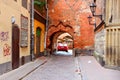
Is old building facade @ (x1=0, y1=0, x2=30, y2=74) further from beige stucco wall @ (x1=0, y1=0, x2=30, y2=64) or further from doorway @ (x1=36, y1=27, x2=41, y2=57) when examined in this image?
doorway @ (x1=36, y1=27, x2=41, y2=57)

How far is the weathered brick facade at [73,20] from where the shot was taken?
30172 millimetres

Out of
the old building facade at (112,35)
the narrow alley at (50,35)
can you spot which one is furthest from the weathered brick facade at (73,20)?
the old building facade at (112,35)

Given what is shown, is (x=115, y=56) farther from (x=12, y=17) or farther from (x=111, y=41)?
(x=12, y=17)

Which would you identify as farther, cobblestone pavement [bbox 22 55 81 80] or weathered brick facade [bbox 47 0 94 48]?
weathered brick facade [bbox 47 0 94 48]

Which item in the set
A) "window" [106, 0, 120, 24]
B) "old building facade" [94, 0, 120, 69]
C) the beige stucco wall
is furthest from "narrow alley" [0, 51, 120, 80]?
"window" [106, 0, 120, 24]

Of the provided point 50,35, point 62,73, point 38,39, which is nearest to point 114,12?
point 62,73

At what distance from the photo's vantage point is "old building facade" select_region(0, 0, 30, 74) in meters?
13.5

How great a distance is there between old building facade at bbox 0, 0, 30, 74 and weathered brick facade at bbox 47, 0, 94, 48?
10.5m

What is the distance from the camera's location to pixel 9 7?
575 inches

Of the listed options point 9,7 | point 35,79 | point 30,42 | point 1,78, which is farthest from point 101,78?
point 30,42

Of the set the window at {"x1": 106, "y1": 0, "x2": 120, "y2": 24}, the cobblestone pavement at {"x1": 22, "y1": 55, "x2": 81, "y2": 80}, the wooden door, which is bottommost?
the cobblestone pavement at {"x1": 22, "y1": 55, "x2": 81, "y2": 80}

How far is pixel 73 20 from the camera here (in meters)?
30.3

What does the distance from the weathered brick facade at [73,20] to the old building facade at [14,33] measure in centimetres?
1049

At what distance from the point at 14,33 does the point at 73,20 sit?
1528cm
